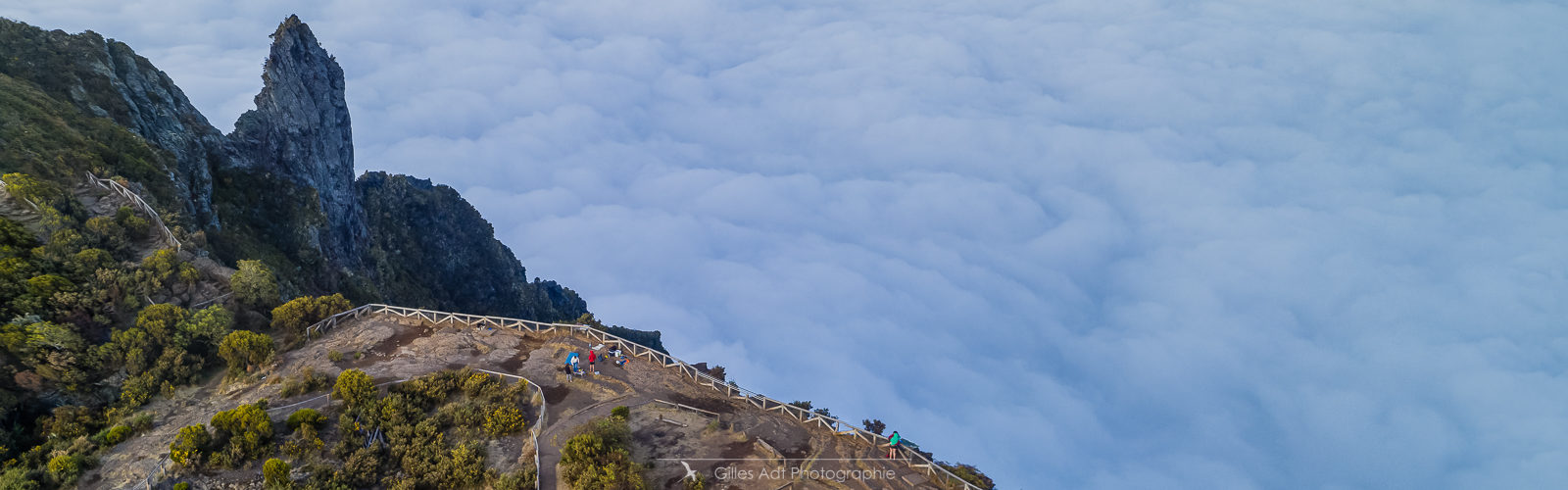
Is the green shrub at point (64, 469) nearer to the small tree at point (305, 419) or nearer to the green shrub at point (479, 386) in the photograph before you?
the small tree at point (305, 419)

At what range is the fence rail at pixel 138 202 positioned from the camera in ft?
128

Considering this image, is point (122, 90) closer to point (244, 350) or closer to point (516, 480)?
point (244, 350)

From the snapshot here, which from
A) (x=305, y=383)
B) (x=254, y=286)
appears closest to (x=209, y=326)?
(x=254, y=286)

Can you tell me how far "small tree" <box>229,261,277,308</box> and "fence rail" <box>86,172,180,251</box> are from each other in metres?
4.21

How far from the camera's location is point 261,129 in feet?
251

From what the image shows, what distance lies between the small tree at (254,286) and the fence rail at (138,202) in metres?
4.21

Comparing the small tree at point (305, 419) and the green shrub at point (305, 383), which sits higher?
the green shrub at point (305, 383)

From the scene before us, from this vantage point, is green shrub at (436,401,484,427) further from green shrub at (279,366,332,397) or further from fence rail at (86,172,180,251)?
fence rail at (86,172,180,251)

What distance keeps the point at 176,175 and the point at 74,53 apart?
21.0 m

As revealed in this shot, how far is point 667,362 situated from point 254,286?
794 inches

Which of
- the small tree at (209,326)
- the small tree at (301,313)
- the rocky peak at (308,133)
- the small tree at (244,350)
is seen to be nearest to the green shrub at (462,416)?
the small tree at (244,350)

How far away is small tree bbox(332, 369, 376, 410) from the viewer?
2916 centimetres

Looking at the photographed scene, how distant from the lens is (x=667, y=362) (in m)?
35.5

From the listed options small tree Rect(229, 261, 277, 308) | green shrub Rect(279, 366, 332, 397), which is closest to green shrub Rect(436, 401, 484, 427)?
green shrub Rect(279, 366, 332, 397)
